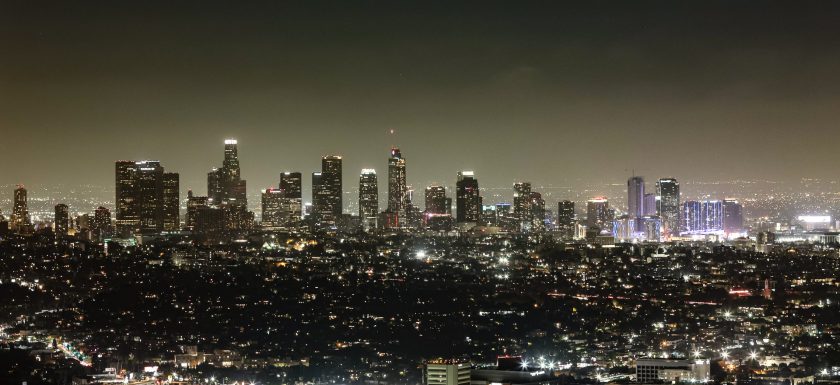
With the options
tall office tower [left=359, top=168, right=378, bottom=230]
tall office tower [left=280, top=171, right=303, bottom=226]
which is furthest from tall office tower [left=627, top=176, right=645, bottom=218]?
tall office tower [left=280, top=171, right=303, bottom=226]

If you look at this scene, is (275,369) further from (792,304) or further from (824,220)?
(824,220)

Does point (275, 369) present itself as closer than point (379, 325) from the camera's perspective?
Yes

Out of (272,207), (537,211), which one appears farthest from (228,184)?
(537,211)

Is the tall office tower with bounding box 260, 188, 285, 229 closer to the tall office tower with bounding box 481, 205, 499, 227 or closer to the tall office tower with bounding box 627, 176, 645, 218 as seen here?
the tall office tower with bounding box 481, 205, 499, 227

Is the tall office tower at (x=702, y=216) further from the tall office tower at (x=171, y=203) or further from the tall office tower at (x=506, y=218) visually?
the tall office tower at (x=171, y=203)

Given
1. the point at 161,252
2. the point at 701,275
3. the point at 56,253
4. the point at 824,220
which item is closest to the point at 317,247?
the point at 161,252

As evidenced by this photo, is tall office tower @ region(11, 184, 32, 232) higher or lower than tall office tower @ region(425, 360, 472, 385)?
higher

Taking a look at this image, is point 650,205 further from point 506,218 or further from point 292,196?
point 292,196
